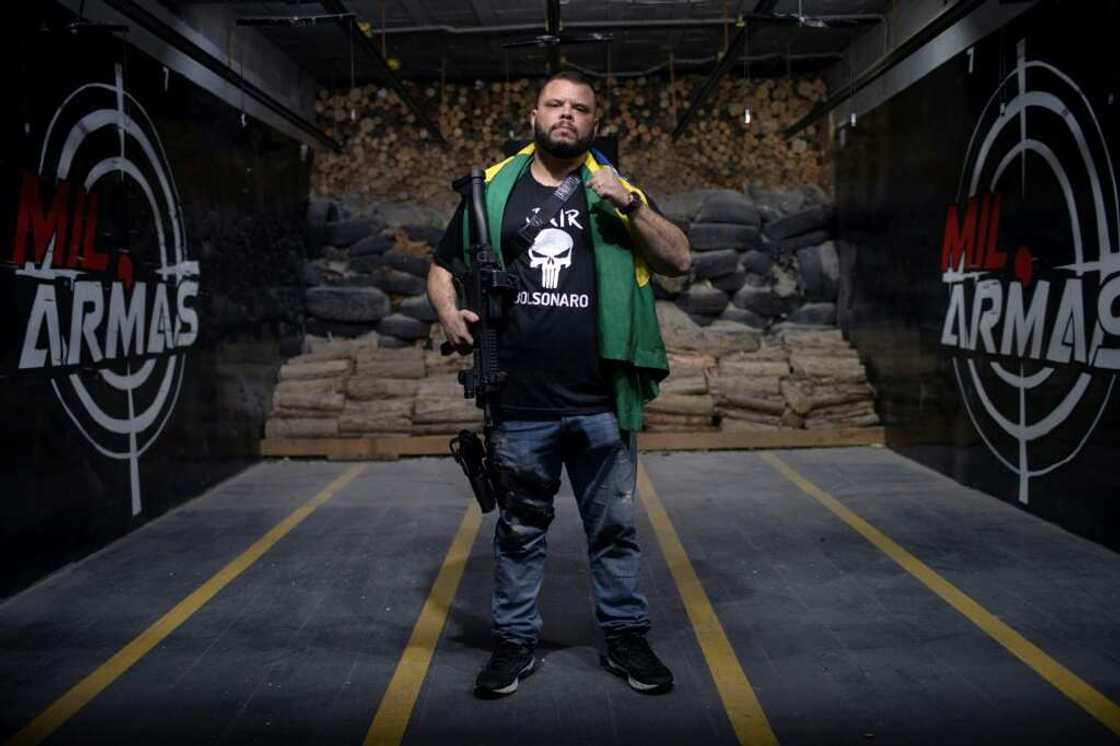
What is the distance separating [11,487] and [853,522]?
4.84m

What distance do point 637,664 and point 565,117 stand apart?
198cm

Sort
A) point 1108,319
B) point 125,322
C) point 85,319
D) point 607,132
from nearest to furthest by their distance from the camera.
Answer: point 1108,319 < point 85,319 < point 125,322 < point 607,132

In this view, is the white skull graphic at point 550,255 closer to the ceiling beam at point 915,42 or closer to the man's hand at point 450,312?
the man's hand at point 450,312

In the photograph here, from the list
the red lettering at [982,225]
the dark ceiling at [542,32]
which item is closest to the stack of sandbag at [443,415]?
the dark ceiling at [542,32]

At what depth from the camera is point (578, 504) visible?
368 cm

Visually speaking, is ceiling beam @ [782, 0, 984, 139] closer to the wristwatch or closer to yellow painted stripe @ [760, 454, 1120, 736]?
yellow painted stripe @ [760, 454, 1120, 736]

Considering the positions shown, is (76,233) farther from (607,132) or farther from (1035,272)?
(607,132)

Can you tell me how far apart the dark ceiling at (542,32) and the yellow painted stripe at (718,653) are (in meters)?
4.21

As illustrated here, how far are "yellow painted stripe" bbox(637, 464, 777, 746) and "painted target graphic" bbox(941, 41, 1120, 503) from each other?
8.01ft

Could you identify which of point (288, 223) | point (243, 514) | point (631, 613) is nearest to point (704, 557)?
point (631, 613)

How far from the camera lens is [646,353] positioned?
3.65 m

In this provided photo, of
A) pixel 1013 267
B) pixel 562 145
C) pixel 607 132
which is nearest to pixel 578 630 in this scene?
pixel 562 145

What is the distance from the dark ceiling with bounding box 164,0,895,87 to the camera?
894cm

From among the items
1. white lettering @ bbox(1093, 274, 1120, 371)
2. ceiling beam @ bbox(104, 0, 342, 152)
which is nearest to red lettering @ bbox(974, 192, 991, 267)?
white lettering @ bbox(1093, 274, 1120, 371)
